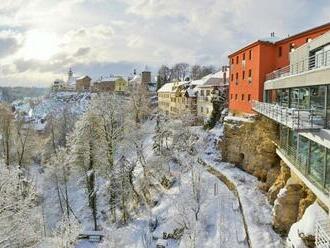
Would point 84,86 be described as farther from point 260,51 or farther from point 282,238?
point 282,238

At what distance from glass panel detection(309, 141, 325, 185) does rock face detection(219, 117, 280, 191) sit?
12.2 metres

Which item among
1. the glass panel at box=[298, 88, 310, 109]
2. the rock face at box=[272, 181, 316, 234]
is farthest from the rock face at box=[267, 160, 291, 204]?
the glass panel at box=[298, 88, 310, 109]

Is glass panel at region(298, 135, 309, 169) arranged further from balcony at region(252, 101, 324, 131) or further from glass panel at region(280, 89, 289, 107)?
glass panel at region(280, 89, 289, 107)

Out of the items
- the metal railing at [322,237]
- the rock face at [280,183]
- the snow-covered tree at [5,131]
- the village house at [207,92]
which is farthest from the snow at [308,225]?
the village house at [207,92]

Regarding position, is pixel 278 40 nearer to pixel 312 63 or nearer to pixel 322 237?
pixel 312 63

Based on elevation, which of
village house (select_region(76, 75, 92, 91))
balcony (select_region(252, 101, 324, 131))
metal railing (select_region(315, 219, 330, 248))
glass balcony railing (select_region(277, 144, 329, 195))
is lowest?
metal railing (select_region(315, 219, 330, 248))

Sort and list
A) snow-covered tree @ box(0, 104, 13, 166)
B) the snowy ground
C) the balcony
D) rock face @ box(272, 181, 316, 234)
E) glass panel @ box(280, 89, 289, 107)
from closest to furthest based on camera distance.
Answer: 1. the balcony
2. rock face @ box(272, 181, 316, 234)
3. the snowy ground
4. glass panel @ box(280, 89, 289, 107)
5. snow-covered tree @ box(0, 104, 13, 166)

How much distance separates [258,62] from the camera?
134ft

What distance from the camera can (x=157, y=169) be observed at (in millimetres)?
46344

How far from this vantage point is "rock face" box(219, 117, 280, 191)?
35.2 m

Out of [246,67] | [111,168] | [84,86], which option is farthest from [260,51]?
[84,86]

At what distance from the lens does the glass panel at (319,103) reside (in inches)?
805

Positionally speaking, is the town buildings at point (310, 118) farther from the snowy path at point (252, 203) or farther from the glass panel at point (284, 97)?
the snowy path at point (252, 203)

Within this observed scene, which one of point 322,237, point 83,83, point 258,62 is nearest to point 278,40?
point 258,62
